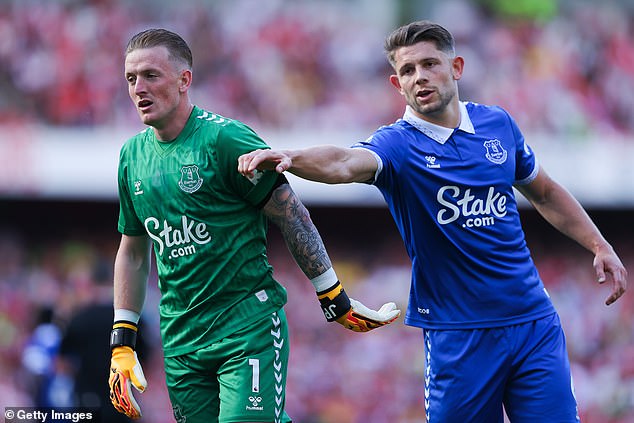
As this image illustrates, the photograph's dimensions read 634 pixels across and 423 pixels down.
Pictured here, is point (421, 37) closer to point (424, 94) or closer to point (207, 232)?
point (424, 94)

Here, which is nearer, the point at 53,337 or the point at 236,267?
the point at 236,267

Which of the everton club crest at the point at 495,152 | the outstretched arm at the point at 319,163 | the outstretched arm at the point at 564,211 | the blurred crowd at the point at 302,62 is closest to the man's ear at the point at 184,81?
the outstretched arm at the point at 319,163

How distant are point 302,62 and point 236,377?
11.4 metres

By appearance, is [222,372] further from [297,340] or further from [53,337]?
[297,340]

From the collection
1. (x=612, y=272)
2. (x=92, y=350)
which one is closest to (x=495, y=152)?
(x=612, y=272)

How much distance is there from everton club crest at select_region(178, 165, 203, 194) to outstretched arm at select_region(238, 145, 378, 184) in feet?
1.59

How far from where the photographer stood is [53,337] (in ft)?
30.0

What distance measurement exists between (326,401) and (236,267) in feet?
31.1

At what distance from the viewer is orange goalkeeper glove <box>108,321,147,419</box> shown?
498cm

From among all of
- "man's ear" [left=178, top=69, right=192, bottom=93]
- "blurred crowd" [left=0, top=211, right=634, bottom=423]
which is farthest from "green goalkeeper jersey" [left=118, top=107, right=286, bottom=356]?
"blurred crowd" [left=0, top=211, right=634, bottom=423]

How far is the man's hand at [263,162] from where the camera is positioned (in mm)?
4309

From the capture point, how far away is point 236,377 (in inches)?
186

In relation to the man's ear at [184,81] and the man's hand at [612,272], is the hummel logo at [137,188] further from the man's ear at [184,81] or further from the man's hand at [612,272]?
the man's hand at [612,272]

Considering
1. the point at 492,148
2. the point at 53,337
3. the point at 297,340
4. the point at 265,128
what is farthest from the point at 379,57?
the point at 492,148
